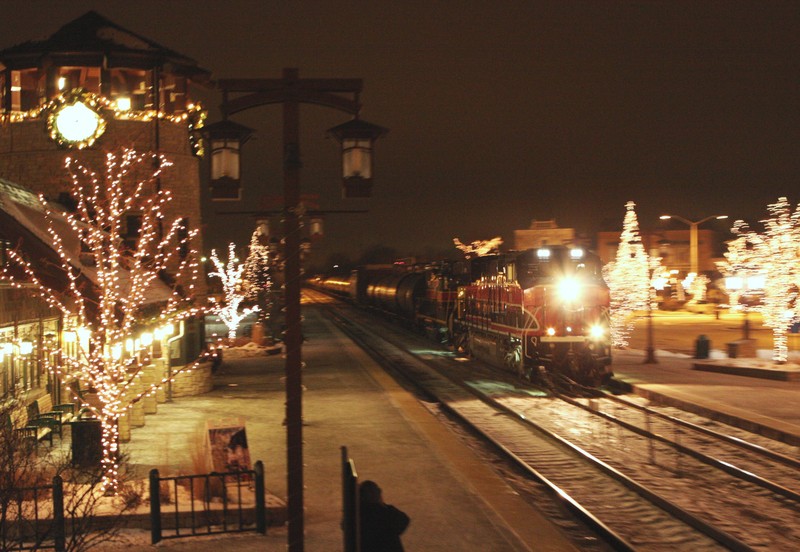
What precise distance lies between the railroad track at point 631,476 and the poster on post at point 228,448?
15.4 feet

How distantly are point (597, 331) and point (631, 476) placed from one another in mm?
9862

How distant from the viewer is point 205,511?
945 cm

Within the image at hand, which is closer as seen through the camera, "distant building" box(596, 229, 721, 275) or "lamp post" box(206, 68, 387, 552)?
"lamp post" box(206, 68, 387, 552)

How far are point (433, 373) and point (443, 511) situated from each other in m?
17.1

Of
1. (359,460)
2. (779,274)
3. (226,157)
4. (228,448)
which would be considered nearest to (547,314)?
(779,274)

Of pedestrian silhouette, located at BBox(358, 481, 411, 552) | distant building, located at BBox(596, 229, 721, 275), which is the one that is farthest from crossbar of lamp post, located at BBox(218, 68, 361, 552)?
distant building, located at BBox(596, 229, 721, 275)

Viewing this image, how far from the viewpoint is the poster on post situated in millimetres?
10656

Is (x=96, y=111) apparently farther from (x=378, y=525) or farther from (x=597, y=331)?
(x=378, y=525)

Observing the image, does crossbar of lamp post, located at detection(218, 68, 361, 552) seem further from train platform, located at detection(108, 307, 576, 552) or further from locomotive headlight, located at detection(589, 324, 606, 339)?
locomotive headlight, located at detection(589, 324, 606, 339)

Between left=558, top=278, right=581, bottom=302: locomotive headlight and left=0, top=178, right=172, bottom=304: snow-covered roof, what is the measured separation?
10728 millimetres

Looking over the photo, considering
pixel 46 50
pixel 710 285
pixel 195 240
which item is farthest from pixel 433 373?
pixel 710 285

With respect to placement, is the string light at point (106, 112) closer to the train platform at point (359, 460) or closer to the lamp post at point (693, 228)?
the train platform at point (359, 460)

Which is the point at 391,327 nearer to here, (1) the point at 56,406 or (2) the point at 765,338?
(2) the point at 765,338

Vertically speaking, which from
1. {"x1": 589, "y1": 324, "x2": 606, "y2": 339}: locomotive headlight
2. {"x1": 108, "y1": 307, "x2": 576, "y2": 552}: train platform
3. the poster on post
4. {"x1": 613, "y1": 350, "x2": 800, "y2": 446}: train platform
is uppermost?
{"x1": 589, "y1": 324, "x2": 606, "y2": 339}: locomotive headlight
